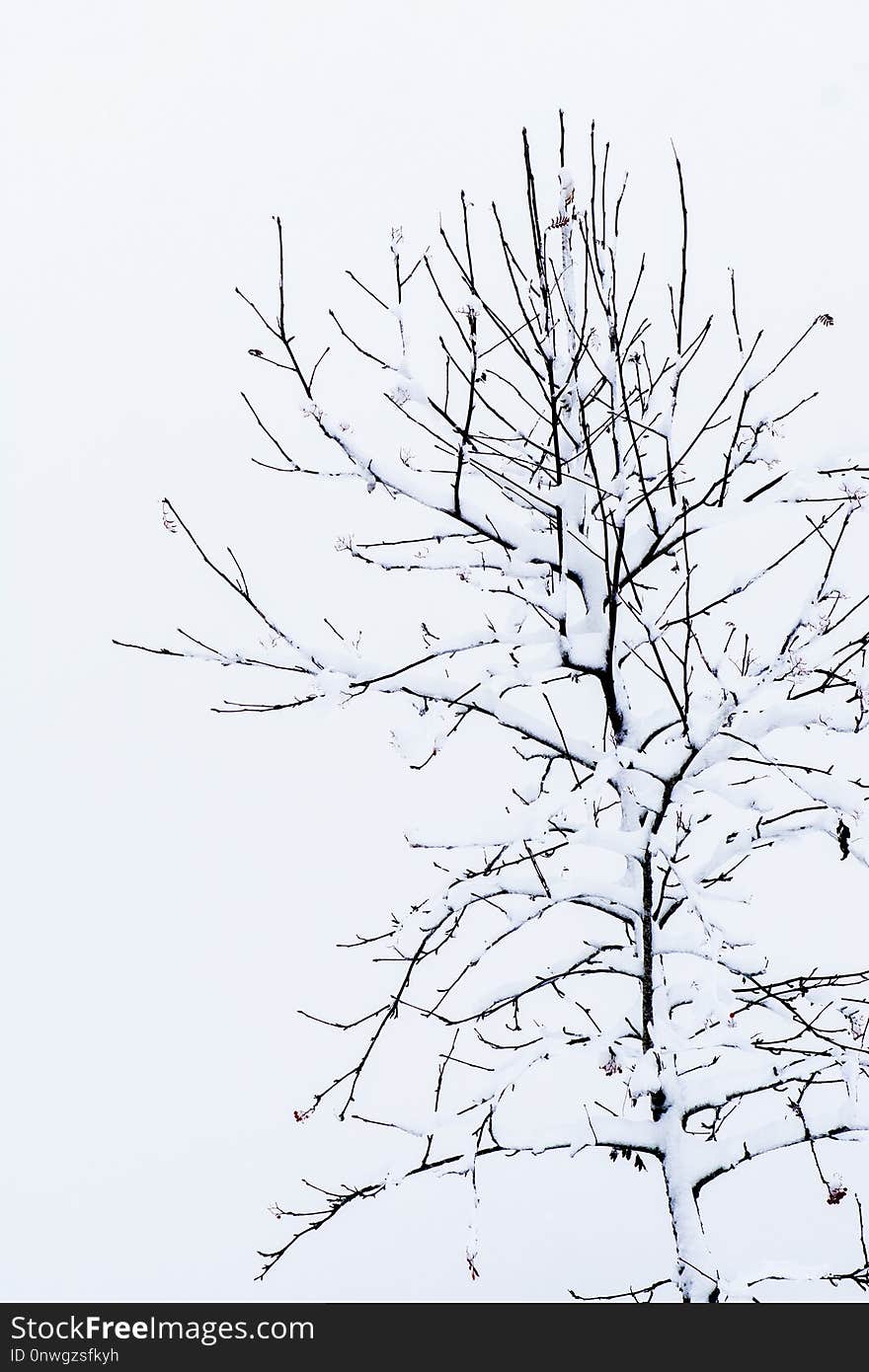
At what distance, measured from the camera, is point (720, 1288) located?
4.29 meters

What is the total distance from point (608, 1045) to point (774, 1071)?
67 cm

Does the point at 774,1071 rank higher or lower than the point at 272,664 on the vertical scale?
lower

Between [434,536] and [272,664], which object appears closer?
[272,664]

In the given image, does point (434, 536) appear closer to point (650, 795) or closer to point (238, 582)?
point (238, 582)
